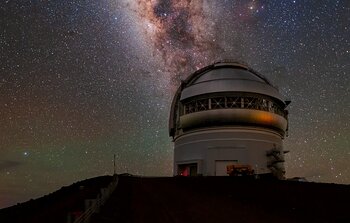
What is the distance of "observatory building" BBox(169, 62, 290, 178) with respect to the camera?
182 feet

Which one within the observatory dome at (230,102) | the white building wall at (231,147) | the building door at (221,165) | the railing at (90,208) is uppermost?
the observatory dome at (230,102)

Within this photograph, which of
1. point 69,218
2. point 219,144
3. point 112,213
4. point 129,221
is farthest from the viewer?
point 219,144

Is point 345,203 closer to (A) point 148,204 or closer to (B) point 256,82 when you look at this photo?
(A) point 148,204

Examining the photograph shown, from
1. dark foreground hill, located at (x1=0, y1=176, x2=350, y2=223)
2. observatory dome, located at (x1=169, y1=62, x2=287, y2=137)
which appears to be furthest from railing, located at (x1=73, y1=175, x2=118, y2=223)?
observatory dome, located at (x1=169, y1=62, x2=287, y2=137)

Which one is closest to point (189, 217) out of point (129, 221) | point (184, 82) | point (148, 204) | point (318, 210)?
point (129, 221)

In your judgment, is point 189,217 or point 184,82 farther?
point 184,82

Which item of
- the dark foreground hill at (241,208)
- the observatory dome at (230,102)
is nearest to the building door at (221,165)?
the observatory dome at (230,102)

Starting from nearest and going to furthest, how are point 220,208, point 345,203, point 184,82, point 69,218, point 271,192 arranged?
point 69,218 < point 220,208 < point 345,203 < point 271,192 < point 184,82

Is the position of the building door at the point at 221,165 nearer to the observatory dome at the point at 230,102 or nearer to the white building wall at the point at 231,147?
the white building wall at the point at 231,147

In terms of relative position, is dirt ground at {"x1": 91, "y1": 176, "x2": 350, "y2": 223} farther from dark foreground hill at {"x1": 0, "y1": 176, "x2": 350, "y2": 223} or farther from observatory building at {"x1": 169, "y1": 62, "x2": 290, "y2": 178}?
observatory building at {"x1": 169, "y1": 62, "x2": 290, "y2": 178}

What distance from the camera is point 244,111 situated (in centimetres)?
5609

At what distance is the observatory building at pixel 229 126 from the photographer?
182ft

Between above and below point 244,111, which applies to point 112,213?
below

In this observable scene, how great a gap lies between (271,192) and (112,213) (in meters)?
12.8
